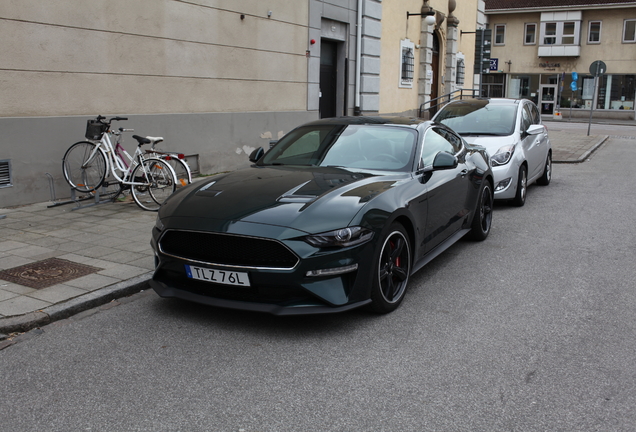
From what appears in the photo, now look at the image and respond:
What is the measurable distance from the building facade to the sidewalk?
39921 mm

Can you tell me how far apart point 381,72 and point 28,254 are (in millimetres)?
14150

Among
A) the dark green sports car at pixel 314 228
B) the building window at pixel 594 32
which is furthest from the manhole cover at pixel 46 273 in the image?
the building window at pixel 594 32

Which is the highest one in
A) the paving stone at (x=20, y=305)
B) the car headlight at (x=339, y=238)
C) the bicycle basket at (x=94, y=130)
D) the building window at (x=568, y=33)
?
the building window at (x=568, y=33)

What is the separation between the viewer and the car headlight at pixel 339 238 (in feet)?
14.1

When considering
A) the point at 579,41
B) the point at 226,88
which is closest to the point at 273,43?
the point at 226,88

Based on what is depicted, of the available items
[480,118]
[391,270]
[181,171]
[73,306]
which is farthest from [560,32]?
[73,306]

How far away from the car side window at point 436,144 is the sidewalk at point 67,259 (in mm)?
2748

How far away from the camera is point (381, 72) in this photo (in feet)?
61.6

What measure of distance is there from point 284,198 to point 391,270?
996mm

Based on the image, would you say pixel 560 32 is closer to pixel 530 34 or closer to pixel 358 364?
pixel 530 34

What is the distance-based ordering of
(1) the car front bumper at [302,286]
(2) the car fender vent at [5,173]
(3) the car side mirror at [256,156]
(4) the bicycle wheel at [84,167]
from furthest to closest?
(4) the bicycle wheel at [84,167] < (2) the car fender vent at [5,173] < (3) the car side mirror at [256,156] < (1) the car front bumper at [302,286]

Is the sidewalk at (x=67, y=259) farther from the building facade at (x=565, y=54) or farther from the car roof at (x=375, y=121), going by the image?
the building facade at (x=565, y=54)

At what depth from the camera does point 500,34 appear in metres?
50.2

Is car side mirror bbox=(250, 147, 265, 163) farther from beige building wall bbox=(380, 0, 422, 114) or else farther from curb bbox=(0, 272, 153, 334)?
beige building wall bbox=(380, 0, 422, 114)
